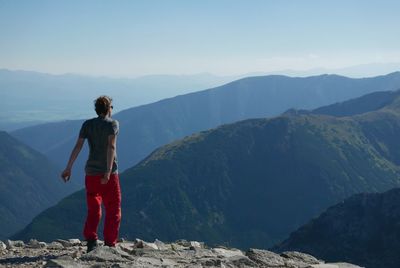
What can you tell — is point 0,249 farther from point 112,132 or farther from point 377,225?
point 377,225

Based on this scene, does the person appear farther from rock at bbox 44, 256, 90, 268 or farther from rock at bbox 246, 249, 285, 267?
rock at bbox 246, 249, 285, 267

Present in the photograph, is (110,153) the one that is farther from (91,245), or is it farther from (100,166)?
(91,245)

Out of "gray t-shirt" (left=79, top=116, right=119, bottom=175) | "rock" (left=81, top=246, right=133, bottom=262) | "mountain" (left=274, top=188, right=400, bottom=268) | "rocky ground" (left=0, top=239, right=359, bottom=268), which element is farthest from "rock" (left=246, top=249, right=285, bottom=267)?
"mountain" (left=274, top=188, right=400, bottom=268)

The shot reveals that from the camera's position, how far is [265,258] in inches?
531

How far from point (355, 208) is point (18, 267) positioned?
166 m

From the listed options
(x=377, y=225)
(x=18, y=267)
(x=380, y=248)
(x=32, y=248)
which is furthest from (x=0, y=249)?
(x=377, y=225)

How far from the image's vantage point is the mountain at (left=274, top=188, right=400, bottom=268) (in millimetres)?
140750

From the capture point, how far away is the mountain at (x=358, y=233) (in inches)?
5541

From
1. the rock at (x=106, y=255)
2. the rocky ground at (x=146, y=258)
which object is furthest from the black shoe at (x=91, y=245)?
the rock at (x=106, y=255)

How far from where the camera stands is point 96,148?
40.7 ft

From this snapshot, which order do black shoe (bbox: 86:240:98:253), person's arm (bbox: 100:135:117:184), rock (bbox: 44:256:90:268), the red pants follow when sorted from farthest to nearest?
black shoe (bbox: 86:240:98:253), the red pants, person's arm (bbox: 100:135:117:184), rock (bbox: 44:256:90:268)

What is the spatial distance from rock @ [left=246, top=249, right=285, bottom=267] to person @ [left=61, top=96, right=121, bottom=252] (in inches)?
150

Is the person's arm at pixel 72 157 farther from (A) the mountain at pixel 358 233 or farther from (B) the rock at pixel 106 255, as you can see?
(A) the mountain at pixel 358 233

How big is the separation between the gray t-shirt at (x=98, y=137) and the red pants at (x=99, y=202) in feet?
0.80
